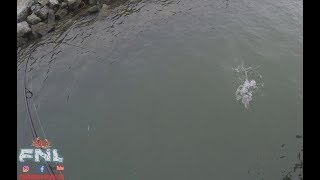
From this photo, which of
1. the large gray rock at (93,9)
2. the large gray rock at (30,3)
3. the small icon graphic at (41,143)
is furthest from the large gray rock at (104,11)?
the small icon graphic at (41,143)

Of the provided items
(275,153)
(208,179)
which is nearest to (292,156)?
(275,153)

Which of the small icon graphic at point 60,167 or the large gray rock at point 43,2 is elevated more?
the large gray rock at point 43,2

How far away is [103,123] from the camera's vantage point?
20141 mm

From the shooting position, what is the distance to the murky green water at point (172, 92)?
712 inches

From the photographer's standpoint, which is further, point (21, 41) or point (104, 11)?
point (104, 11)

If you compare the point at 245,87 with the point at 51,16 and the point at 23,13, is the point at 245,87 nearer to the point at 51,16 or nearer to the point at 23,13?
the point at 51,16

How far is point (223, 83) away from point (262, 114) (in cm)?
338

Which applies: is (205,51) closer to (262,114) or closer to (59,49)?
(262,114)

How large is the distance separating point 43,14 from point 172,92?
1409 cm

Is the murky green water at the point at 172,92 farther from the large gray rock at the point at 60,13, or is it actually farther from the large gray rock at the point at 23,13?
the large gray rock at the point at 23,13

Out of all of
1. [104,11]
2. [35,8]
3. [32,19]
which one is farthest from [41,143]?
[104,11]

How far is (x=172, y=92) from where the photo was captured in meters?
22.0

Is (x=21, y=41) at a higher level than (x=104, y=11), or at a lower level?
higher

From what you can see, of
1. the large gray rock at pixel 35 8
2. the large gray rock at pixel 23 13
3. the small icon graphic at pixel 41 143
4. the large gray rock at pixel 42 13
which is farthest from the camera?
the large gray rock at pixel 35 8
